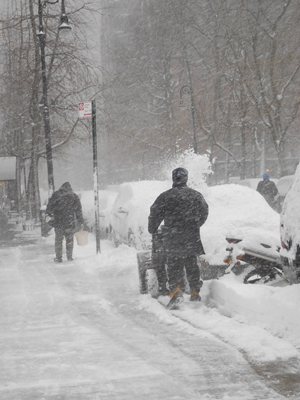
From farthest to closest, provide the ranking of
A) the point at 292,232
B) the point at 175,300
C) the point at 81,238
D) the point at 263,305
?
1. the point at 81,238
2. the point at 175,300
3. the point at 263,305
4. the point at 292,232

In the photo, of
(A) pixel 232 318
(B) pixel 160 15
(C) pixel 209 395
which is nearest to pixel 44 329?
(A) pixel 232 318

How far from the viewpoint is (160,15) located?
127ft

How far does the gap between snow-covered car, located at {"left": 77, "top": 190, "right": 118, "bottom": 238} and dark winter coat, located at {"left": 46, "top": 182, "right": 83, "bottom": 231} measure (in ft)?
8.14

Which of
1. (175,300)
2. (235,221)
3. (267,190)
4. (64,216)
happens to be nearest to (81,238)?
(64,216)

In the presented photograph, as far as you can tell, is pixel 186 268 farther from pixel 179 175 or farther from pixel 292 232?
pixel 292 232

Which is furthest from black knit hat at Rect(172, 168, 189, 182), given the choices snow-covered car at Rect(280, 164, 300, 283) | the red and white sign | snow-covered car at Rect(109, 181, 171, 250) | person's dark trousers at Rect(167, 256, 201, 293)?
the red and white sign

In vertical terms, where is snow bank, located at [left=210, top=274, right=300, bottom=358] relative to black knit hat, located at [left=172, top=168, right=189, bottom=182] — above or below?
below

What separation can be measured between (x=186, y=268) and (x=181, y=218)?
65cm

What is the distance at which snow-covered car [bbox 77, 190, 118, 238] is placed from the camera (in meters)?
15.4

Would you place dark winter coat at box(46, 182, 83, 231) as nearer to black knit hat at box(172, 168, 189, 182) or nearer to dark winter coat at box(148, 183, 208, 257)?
dark winter coat at box(148, 183, 208, 257)

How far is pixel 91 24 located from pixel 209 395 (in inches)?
788

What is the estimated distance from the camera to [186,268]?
726cm

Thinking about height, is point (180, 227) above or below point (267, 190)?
below

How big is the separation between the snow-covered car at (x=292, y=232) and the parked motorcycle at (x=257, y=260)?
89cm
